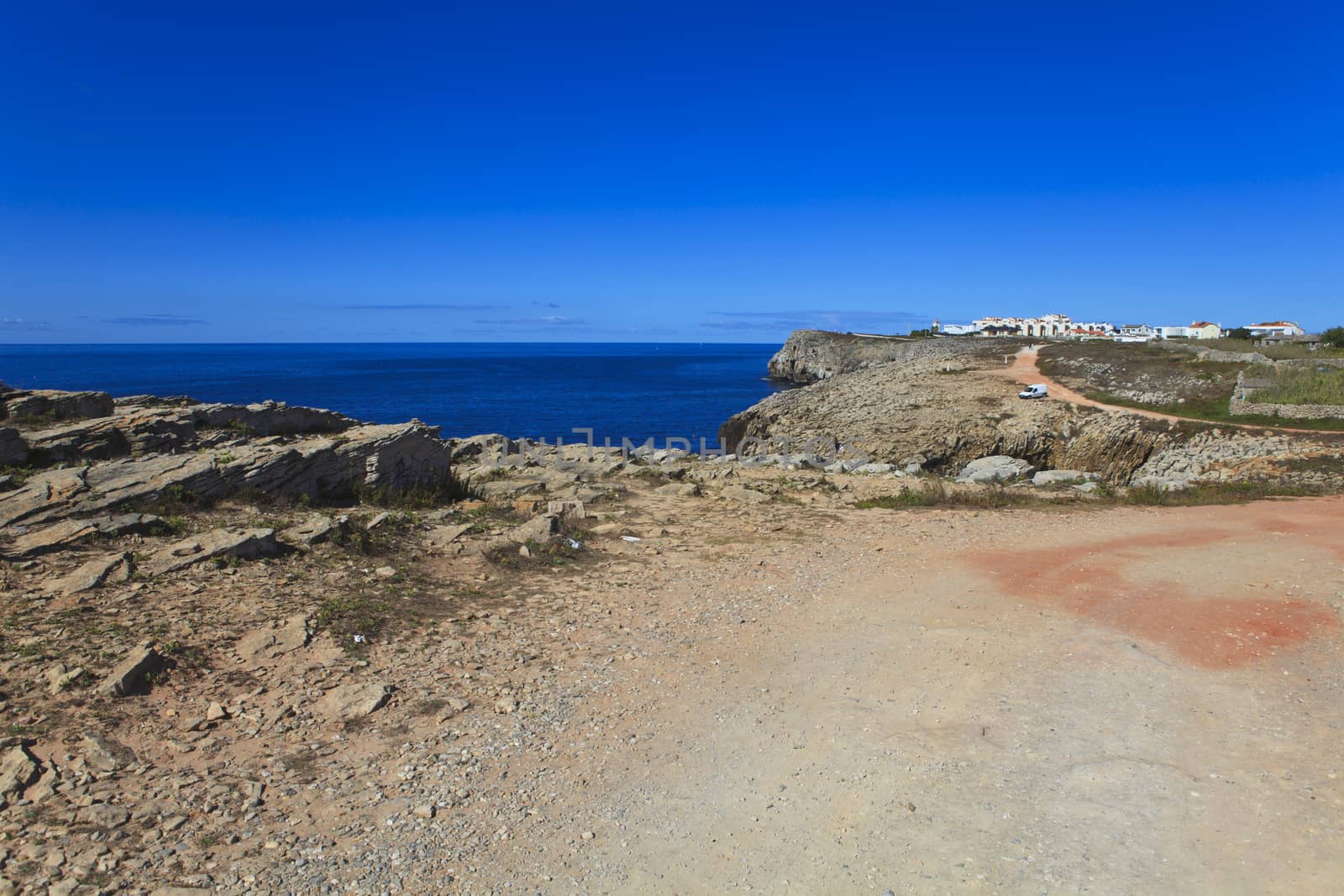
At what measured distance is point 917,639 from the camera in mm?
8367

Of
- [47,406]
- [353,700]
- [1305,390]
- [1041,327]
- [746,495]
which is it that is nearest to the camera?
[353,700]

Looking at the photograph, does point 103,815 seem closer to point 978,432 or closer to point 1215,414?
point 978,432

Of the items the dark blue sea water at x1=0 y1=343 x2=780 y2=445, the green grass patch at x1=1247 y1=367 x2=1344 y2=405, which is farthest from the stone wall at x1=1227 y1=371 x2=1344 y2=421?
the dark blue sea water at x1=0 y1=343 x2=780 y2=445

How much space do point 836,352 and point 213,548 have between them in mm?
86086

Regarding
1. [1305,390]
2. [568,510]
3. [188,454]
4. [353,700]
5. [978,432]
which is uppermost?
[188,454]

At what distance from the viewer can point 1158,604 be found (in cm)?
948

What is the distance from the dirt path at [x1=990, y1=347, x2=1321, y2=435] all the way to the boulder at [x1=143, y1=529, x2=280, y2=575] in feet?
96.6

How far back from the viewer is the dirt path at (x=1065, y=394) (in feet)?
85.7

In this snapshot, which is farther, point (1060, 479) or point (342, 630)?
point (1060, 479)

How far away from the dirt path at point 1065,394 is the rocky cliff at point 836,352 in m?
19.0

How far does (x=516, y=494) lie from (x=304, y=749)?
33.2 ft

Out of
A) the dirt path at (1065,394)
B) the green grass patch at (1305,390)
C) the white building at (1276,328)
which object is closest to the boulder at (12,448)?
the dirt path at (1065,394)

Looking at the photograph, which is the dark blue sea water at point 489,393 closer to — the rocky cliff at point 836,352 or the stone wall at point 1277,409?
the rocky cliff at point 836,352

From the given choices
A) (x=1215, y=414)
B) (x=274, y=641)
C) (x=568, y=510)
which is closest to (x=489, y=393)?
(x=1215, y=414)
